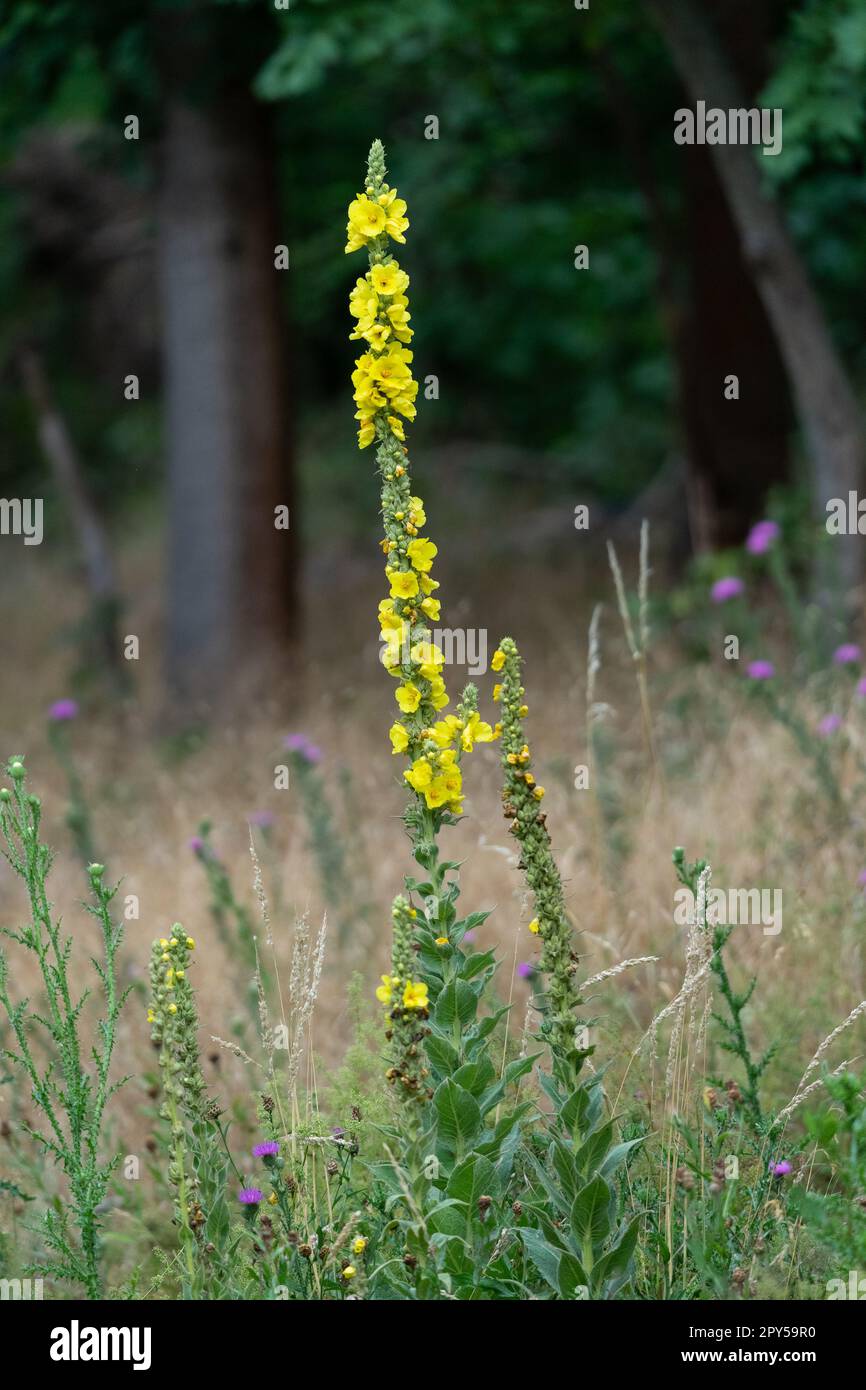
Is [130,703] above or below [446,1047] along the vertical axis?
above

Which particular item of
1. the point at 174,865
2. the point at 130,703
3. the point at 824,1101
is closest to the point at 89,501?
the point at 130,703

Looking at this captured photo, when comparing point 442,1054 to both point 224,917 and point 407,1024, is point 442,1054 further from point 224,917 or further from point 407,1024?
point 224,917

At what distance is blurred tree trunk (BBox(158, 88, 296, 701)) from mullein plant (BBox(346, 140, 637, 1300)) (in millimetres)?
6316

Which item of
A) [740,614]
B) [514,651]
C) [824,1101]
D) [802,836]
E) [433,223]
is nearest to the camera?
[514,651]

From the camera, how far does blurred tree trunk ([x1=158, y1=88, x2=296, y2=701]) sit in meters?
8.98

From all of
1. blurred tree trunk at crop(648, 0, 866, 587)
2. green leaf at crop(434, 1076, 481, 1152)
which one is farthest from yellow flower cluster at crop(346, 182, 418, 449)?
blurred tree trunk at crop(648, 0, 866, 587)

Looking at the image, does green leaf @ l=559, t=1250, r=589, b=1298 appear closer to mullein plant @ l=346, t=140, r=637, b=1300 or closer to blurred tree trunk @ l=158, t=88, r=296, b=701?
mullein plant @ l=346, t=140, r=637, b=1300

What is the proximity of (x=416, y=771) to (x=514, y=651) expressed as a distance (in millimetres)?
252

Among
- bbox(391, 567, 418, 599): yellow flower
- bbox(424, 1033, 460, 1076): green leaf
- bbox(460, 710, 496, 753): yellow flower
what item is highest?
bbox(391, 567, 418, 599): yellow flower

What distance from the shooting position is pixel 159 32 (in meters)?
8.55

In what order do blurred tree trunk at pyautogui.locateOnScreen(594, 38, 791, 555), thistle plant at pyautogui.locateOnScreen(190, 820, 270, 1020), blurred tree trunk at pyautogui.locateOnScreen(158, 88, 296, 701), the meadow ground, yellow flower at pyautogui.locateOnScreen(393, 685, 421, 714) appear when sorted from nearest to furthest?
yellow flower at pyautogui.locateOnScreen(393, 685, 421, 714)
the meadow ground
thistle plant at pyautogui.locateOnScreen(190, 820, 270, 1020)
blurred tree trunk at pyautogui.locateOnScreen(158, 88, 296, 701)
blurred tree trunk at pyautogui.locateOnScreen(594, 38, 791, 555)

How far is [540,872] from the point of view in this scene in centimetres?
266

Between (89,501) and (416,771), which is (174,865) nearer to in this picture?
(416,771)
